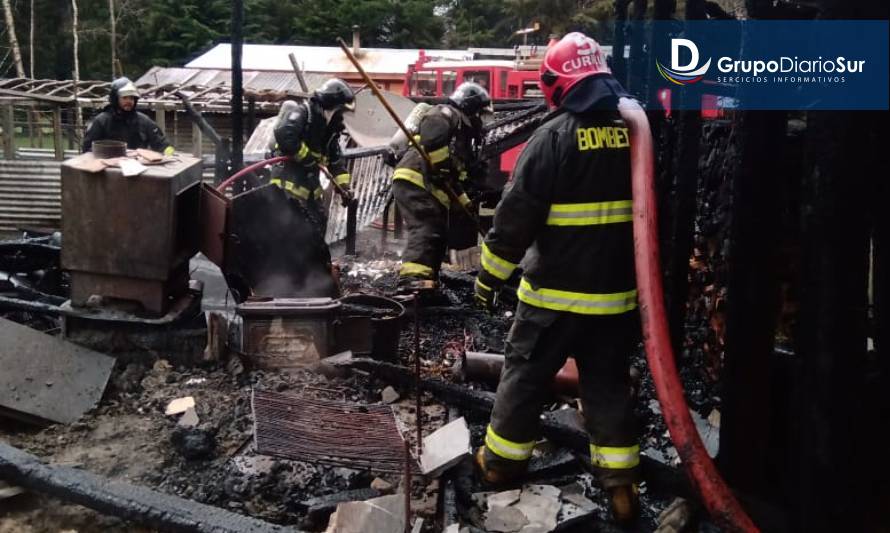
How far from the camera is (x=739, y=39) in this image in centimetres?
483

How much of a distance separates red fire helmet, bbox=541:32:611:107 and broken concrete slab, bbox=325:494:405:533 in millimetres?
2019

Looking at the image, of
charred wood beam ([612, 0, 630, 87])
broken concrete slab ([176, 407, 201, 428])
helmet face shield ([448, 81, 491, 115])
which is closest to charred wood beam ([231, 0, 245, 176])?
helmet face shield ([448, 81, 491, 115])

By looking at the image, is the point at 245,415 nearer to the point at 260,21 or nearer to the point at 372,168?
the point at 372,168

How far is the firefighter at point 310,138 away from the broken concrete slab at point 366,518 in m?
4.17

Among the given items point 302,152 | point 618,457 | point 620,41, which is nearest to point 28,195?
point 302,152

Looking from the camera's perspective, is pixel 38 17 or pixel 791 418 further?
pixel 38 17

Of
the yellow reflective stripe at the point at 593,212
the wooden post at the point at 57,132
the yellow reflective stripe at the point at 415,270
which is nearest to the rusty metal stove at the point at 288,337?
the yellow reflective stripe at the point at 415,270

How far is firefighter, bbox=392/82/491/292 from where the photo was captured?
6746mm

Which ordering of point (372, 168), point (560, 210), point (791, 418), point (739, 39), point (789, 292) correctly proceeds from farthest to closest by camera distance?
1. point (372, 168)
2. point (739, 39)
3. point (789, 292)
4. point (560, 210)
5. point (791, 418)

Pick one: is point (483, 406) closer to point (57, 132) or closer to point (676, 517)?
point (676, 517)

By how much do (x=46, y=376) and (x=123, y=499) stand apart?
5.10ft

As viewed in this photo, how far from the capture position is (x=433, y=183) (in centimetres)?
691

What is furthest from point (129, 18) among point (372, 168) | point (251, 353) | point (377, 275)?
point (251, 353)

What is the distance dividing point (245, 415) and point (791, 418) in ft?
9.77
